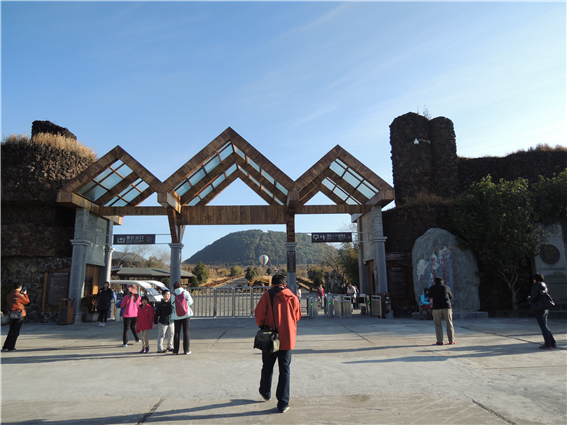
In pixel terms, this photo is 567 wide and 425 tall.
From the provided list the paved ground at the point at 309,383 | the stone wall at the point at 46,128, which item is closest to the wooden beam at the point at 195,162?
the paved ground at the point at 309,383

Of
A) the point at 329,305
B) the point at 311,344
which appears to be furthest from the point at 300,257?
the point at 311,344

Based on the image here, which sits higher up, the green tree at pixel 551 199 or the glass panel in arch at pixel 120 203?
the glass panel in arch at pixel 120 203

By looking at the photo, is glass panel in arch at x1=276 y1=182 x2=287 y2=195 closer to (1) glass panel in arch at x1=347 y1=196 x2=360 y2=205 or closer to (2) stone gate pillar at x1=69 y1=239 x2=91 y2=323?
(1) glass panel in arch at x1=347 y1=196 x2=360 y2=205

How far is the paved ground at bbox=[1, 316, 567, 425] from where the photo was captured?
4156mm

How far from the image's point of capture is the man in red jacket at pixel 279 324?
470 cm

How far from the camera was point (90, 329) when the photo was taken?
12695 millimetres

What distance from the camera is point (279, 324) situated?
479cm

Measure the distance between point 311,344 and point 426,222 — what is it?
31.6 feet

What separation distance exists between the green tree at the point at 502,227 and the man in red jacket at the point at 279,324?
41.0 ft

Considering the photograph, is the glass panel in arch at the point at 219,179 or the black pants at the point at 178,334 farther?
the glass panel in arch at the point at 219,179

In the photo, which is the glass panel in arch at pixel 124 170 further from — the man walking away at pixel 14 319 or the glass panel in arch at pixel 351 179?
the glass panel in arch at pixel 351 179

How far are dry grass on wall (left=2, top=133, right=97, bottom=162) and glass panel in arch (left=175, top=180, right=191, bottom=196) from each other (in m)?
4.59

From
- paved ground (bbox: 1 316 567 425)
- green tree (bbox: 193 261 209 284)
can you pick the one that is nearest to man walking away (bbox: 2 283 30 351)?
paved ground (bbox: 1 316 567 425)

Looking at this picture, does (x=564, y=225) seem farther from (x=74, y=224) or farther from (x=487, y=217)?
(x=74, y=224)
